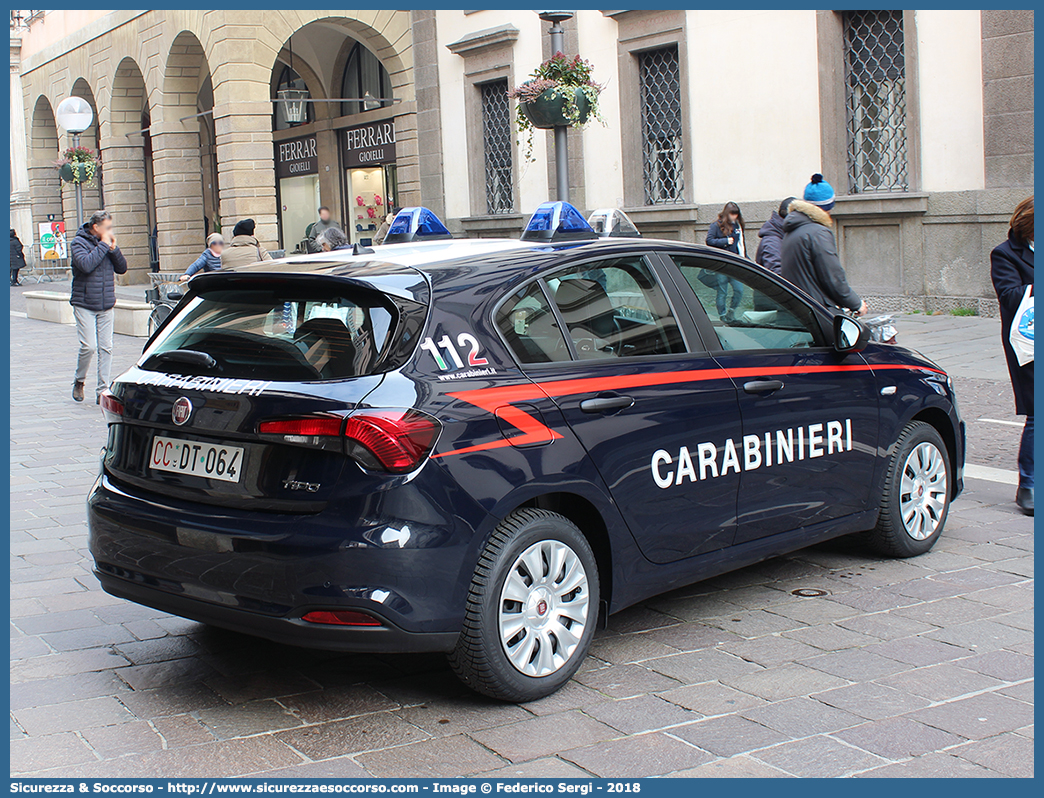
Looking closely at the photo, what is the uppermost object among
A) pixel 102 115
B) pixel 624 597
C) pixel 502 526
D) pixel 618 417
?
pixel 102 115

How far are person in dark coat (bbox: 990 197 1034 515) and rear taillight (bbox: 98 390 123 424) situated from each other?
4466 mm

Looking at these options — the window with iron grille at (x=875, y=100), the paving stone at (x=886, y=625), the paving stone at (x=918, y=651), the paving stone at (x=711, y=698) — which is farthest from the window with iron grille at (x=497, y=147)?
the paving stone at (x=711, y=698)

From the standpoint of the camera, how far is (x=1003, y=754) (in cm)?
343

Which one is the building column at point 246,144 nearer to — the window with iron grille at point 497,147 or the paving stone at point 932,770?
the window with iron grille at point 497,147

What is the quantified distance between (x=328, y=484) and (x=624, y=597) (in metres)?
1.25

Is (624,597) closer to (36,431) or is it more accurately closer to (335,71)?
(36,431)

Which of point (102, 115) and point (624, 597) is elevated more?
point (102, 115)

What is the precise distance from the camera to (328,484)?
3602mm

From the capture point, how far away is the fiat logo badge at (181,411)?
12.8 ft

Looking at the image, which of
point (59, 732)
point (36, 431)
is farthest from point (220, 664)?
point (36, 431)

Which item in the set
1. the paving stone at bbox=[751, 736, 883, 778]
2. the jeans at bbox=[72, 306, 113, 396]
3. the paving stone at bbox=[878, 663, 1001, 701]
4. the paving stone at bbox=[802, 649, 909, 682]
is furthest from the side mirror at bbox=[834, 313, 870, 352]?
the jeans at bbox=[72, 306, 113, 396]

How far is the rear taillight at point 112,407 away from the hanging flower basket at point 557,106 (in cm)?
862

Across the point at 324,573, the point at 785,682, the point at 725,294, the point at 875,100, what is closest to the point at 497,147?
the point at 875,100

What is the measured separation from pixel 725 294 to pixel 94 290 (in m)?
8.30
